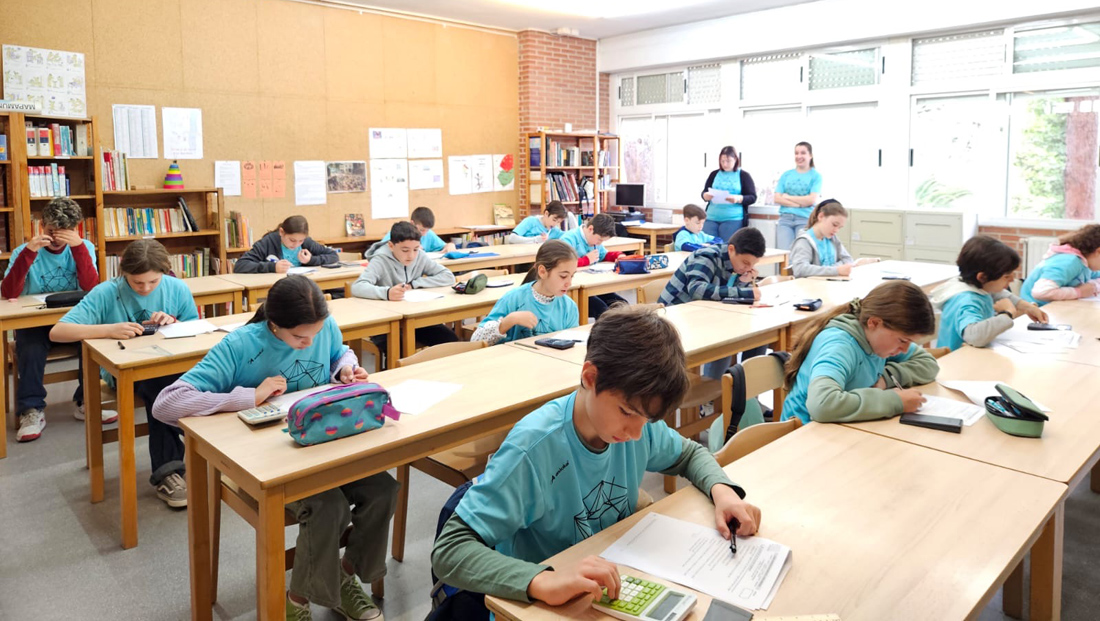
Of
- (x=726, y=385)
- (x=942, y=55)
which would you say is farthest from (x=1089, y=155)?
(x=726, y=385)

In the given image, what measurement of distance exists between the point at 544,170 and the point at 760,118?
264 centimetres

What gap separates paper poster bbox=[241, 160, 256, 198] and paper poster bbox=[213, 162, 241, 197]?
4 centimetres

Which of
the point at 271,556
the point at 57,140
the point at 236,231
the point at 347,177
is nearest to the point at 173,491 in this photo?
the point at 271,556

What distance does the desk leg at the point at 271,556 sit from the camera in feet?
6.42

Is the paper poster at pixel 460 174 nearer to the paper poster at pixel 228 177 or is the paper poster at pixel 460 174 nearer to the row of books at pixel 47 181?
the paper poster at pixel 228 177

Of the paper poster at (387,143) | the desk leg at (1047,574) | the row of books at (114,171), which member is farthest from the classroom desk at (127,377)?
the paper poster at (387,143)

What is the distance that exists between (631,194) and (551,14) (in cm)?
252

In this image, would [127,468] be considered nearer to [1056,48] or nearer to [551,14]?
[551,14]

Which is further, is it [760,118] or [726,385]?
[760,118]

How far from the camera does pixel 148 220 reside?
261 inches

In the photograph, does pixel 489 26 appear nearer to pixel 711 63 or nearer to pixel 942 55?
pixel 711 63

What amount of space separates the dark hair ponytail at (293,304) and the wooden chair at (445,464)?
585 mm

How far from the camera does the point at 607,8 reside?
28.7 feet

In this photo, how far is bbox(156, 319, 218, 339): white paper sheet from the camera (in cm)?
343
